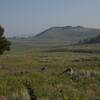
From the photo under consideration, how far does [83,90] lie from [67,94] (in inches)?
92.4

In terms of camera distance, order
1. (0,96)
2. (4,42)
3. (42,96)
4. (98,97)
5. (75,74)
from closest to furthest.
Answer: (0,96) < (42,96) < (98,97) < (75,74) < (4,42)

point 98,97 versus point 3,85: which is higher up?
point 3,85

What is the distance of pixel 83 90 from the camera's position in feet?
56.1

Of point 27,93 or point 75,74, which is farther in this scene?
point 75,74

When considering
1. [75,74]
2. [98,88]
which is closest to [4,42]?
[75,74]

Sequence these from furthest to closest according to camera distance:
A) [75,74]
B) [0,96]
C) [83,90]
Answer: [75,74]
[83,90]
[0,96]

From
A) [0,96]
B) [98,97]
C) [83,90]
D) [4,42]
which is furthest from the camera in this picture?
[4,42]

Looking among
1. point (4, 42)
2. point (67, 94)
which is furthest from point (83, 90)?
point (4, 42)

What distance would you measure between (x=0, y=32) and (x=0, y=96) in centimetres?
5345

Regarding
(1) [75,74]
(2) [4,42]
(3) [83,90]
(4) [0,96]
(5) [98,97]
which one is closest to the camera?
(4) [0,96]

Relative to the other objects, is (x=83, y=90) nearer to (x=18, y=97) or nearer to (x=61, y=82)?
(x=61, y=82)

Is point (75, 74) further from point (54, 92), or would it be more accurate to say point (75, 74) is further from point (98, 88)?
point (54, 92)

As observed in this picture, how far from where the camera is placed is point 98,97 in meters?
15.6

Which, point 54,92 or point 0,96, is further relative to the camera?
point 54,92
